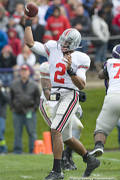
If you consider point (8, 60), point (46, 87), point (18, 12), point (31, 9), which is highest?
point (18, 12)

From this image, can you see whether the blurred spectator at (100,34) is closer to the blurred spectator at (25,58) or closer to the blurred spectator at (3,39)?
the blurred spectator at (25,58)

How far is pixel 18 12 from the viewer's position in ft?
56.2

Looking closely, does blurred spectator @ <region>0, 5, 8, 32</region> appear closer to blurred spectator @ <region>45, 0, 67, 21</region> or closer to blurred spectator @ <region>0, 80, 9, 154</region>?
blurred spectator @ <region>45, 0, 67, 21</region>

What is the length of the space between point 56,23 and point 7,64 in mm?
1786

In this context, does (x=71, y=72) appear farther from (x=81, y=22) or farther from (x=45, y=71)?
(x=81, y=22)

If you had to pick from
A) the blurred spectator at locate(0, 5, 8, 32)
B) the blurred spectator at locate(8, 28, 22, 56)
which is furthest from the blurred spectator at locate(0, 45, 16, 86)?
the blurred spectator at locate(0, 5, 8, 32)

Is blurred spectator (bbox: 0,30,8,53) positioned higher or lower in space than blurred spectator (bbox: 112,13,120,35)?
lower


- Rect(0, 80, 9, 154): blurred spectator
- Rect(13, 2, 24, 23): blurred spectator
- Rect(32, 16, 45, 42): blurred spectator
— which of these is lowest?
Rect(0, 80, 9, 154): blurred spectator

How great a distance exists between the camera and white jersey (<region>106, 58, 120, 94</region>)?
25.7 ft

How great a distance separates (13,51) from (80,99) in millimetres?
8666

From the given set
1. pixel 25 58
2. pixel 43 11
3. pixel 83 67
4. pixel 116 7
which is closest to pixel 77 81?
pixel 83 67

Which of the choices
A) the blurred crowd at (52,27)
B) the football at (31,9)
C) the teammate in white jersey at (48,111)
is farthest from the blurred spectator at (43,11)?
the football at (31,9)

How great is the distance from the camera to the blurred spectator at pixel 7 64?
1562 centimetres

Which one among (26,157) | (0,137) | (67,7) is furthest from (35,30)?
(26,157)
